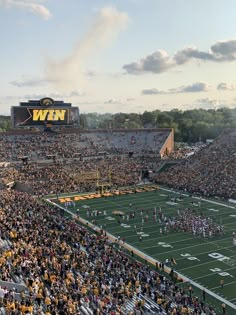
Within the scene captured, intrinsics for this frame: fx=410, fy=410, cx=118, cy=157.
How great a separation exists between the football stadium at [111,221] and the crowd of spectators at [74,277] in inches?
2.0

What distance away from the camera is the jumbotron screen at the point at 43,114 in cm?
4978

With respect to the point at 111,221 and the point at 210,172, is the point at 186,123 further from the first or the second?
the point at 111,221

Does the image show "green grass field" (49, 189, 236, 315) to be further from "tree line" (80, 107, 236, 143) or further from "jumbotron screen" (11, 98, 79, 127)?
"tree line" (80, 107, 236, 143)

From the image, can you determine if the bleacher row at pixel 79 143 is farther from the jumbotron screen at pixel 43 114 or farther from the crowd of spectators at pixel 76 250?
the jumbotron screen at pixel 43 114

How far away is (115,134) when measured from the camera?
59.9 m

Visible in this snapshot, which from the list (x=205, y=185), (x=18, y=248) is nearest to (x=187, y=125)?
(x=205, y=185)

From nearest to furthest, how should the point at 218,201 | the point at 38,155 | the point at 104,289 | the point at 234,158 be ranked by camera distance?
1. the point at 104,289
2. the point at 218,201
3. the point at 234,158
4. the point at 38,155

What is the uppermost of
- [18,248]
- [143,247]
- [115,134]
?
[115,134]

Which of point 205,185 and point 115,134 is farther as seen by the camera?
point 115,134

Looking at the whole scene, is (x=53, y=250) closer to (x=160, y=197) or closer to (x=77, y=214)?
(x=77, y=214)

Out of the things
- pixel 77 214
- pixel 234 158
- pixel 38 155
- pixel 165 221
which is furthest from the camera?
pixel 38 155

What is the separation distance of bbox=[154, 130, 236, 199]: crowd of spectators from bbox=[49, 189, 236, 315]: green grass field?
106 inches

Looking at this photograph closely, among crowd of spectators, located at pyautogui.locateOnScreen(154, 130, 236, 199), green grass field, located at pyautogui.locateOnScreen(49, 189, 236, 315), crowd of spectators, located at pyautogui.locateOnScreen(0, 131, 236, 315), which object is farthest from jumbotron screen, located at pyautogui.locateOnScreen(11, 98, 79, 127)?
green grass field, located at pyautogui.locateOnScreen(49, 189, 236, 315)

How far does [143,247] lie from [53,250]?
6.35 meters
